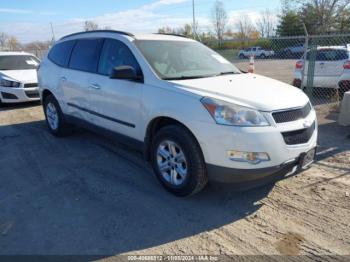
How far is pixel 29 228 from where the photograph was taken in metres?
3.29

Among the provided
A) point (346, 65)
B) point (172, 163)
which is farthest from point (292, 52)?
point (172, 163)

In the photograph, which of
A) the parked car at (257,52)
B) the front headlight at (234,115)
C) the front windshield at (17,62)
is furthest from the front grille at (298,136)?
the parked car at (257,52)

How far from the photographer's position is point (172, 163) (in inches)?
148

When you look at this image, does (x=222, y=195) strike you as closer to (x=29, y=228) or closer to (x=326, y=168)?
(x=326, y=168)

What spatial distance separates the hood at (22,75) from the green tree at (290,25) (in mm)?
35839

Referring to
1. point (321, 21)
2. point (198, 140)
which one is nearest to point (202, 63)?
point (198, 140)

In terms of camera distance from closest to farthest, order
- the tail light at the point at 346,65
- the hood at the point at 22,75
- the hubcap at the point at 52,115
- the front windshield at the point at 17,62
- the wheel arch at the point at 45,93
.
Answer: the hubcap at the point at 52,115
the wheel arch at the point at 45,93
the tail light at the point at 346,65
the hood at the point at 22,75
the front windshield at the point at 17,62

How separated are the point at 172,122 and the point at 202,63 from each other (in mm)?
1236

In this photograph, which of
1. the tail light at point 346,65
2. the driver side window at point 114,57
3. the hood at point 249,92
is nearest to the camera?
the hood at point 249,92

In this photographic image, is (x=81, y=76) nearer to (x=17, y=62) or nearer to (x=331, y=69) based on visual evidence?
(x=17, y=62)

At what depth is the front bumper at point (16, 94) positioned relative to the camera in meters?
9.45

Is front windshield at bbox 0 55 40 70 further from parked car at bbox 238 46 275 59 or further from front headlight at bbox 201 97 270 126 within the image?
parked car at bbox 238 46 275 59

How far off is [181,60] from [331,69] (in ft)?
20.4

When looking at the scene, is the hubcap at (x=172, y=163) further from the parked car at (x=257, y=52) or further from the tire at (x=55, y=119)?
the parked car at (x=257, y=52)
